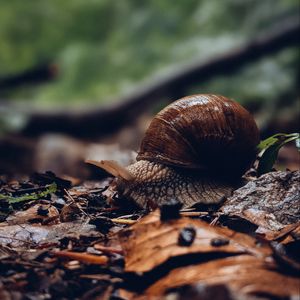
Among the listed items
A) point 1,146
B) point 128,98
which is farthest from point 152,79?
point 1,146

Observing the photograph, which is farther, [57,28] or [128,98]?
[57,28]

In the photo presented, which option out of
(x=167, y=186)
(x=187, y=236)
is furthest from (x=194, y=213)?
(x=187, y=236)

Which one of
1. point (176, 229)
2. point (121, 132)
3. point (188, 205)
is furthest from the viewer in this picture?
point (121, 132)

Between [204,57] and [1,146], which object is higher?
[204,57]

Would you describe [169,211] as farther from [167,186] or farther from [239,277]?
[167,186]

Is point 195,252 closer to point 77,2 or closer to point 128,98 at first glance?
point 128,98

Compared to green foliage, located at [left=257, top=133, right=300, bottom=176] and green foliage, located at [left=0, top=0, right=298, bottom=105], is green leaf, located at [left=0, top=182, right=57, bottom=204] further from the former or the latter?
green foliage, located at [left=0, top=0, right=298, bottom=105]
